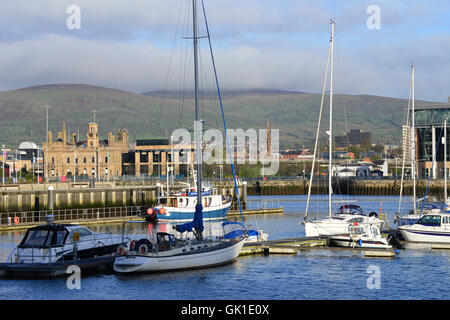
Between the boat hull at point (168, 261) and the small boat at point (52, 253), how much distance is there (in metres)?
2.55

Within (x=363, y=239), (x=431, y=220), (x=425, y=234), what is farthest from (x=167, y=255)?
(x=431, y=220)

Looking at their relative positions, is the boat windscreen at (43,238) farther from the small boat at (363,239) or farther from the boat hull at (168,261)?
the small boat at (363,239)

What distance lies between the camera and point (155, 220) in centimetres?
8038

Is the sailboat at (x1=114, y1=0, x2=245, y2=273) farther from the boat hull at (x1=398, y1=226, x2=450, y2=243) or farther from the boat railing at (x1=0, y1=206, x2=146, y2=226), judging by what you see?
the boat railing at (x1=0, y1=206, x2=146, y2=226)

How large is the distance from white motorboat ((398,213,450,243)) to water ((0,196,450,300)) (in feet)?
13.8

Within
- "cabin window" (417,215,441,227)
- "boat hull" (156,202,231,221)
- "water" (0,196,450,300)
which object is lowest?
"water" (0,196,450,300)

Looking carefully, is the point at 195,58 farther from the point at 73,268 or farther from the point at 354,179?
the point at 354,179

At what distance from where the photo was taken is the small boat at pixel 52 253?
39656mm

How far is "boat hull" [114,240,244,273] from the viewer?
40188mm

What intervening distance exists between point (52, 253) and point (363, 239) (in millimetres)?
23176

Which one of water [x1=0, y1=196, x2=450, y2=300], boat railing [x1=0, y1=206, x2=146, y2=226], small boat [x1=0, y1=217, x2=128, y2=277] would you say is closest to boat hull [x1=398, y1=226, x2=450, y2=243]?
water [x1=0, y1=196, x2=450, y2=300]

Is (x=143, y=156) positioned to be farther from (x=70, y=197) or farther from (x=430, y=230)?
(x=430, y=230)
